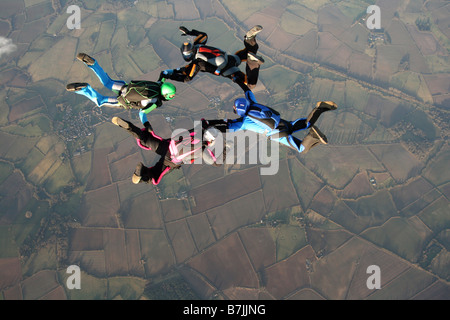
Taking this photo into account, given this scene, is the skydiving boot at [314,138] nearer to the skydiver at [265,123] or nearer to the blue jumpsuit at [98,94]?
the skydiver at [265,123]

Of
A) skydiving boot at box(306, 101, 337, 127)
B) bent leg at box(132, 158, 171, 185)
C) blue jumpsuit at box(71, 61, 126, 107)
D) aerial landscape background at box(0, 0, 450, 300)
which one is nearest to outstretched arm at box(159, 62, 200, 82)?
blue jumpsuit at box(71, 61, 126, 107)

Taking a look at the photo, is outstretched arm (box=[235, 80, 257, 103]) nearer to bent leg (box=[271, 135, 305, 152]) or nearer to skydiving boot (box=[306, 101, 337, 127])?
bent leg (box=[271, 135, 305, 152])

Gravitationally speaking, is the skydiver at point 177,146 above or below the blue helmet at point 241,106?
below

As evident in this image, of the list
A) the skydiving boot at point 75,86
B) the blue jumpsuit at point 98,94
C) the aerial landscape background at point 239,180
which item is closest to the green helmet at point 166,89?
the blue jumpsuit at point 98,94

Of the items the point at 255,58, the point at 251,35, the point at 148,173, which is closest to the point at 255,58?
the point at 255,58

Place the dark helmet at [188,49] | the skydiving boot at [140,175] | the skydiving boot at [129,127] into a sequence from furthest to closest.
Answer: the dark helmet at [188,49] → the skydiving boot at [140,175] → the skydiving boot at [129,127]
